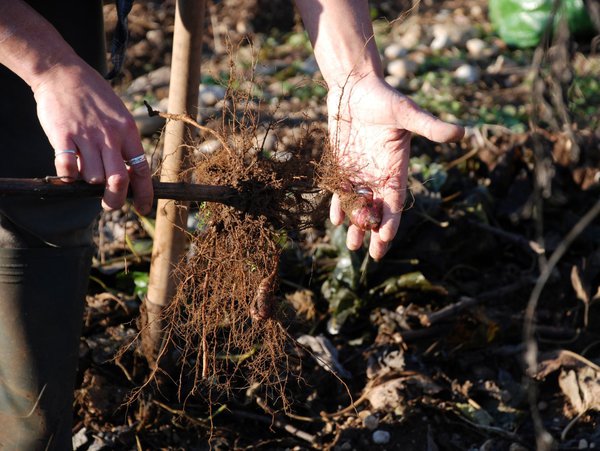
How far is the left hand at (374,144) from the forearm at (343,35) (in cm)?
4

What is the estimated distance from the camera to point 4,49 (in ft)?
4.90

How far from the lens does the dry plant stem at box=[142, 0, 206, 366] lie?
6.64ft

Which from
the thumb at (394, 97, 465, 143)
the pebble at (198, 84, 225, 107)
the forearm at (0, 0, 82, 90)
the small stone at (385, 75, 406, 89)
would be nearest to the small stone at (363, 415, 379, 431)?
the thumb at (394, 97, 465, 143)

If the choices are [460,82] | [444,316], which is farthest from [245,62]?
[444,316]

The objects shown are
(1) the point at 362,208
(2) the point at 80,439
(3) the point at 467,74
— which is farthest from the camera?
(3) the point at 467,74

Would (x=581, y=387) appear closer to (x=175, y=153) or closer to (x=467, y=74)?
(x=175, y=153)

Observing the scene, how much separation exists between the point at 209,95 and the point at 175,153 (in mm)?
1713

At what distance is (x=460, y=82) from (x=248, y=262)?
2.55 m

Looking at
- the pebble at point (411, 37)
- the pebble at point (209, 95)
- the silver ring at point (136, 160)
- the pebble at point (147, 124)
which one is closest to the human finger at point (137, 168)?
the silver ring at point (136, 160)

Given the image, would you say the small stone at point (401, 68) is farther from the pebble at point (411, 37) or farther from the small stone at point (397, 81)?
the pebble at point (411, 37)

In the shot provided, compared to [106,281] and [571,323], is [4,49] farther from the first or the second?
[571,323]

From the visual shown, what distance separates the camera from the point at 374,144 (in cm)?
191

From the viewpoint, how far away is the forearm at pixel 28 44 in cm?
149

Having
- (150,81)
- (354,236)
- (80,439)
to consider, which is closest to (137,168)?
(354,236)
